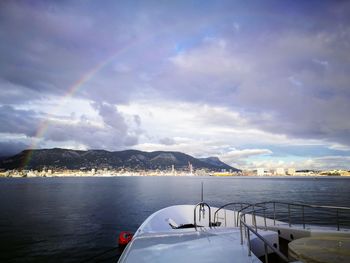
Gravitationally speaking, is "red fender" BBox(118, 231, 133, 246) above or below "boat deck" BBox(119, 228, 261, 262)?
below

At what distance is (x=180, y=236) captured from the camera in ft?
28.6

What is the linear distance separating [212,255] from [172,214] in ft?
35.5

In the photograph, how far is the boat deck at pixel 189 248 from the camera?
6.21 metres

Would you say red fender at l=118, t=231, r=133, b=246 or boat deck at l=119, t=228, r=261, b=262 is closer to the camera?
boat deck at l=119, t=228, r=261, b=262

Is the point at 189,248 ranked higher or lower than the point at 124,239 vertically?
higher

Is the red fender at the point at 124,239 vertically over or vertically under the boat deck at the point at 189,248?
under

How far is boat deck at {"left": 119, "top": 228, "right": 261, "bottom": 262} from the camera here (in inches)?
244

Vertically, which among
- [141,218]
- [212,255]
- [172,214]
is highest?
[212,255]

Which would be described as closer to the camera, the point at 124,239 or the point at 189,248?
the point at 189,248

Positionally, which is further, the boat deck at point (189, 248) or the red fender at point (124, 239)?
the red fender at point (124, 239)

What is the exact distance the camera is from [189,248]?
7.12m

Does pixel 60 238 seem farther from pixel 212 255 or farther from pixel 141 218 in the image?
pixel 212 255

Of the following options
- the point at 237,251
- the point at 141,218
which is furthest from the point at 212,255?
the point at 141,218

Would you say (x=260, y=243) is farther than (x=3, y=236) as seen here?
No
